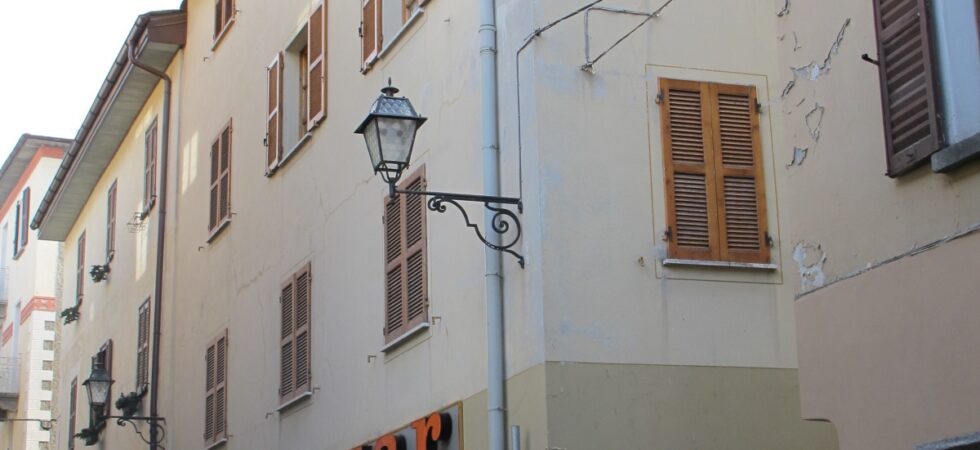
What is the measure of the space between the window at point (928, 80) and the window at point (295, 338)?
27.5 ft

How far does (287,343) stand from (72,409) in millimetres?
11921

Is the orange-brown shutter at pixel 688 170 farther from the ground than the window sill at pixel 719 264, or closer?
farther from the ground

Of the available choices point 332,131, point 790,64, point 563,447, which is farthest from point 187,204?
point 790,64

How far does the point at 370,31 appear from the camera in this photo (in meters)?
13.7

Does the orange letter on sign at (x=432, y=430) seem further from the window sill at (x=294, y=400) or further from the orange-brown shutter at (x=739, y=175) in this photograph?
the window sill at (x=294, y=400)

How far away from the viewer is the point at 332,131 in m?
14.6

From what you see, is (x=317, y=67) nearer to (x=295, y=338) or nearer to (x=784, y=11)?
(x=295, y=338)

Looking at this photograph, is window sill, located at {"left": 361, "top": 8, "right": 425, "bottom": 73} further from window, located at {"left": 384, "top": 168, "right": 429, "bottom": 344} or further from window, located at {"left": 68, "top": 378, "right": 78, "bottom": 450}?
window, located at {"left": 68, "top": 378, "right": 78, "bottom": 450}

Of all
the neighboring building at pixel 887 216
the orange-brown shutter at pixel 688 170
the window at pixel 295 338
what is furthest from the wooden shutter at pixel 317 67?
the neighboring building at pixel 887 216

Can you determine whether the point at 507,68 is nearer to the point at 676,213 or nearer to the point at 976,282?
the point at 676,213

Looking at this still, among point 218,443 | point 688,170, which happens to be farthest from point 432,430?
point 218,443

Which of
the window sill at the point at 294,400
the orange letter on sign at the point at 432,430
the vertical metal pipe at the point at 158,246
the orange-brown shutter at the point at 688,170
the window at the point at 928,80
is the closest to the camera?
the window at the point at 928,80

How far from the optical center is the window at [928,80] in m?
6.75

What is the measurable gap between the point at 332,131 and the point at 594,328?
16.9ft
